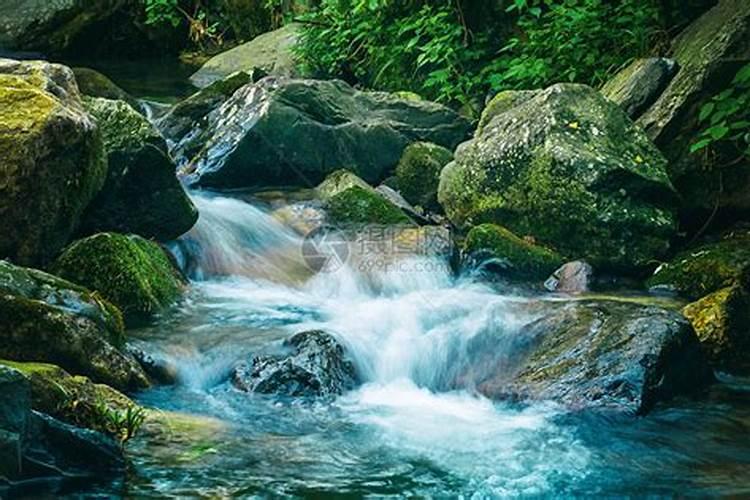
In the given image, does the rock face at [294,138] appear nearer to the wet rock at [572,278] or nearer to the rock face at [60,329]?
the wet rock at [572,278]

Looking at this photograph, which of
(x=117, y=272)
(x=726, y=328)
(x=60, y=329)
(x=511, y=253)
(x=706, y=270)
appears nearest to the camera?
(x=60, y=329)

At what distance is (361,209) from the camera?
873 centimetres

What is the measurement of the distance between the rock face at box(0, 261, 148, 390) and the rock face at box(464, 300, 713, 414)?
2.01 meters

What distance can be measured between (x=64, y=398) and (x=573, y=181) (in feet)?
15.0

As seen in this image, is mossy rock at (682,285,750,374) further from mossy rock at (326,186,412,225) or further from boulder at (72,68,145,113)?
boulder at (72,68,145,113)

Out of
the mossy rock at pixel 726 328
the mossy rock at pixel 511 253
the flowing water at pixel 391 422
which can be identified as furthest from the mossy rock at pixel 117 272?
the mossy rock at pixel 726 328

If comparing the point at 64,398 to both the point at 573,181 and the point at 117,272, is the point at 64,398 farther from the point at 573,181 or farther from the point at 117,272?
the point at 573,181

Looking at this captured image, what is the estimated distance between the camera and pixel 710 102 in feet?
26.5

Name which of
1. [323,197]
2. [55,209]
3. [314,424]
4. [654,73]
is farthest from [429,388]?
[654,73]

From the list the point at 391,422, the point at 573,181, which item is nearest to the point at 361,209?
the point at 573,181

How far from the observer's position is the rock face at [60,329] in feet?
17.0

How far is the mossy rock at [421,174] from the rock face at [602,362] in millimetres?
3140

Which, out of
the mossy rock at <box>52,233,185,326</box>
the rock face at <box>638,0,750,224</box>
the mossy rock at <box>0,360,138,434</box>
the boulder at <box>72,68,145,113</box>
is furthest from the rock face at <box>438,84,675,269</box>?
the mossy rock at <box>0,360,138,434</box>

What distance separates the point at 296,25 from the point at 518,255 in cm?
852
